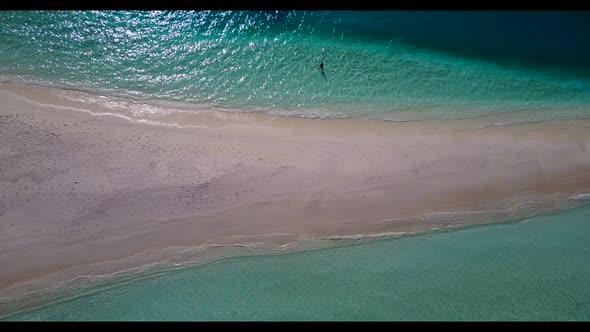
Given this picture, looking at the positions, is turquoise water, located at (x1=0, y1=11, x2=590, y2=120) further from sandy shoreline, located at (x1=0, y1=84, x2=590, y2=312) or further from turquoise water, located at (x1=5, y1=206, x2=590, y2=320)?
turquoise water, located at (x1=5, y1=206, x2=590, y2=320)

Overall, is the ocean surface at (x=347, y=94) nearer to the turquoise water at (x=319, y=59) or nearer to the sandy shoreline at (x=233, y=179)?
the turquoise water at (x=319, y=59)

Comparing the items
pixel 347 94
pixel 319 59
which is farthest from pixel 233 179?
pixel 319 59

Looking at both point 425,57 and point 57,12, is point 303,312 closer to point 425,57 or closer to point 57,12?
point 425,57

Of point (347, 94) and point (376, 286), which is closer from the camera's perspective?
point (376, 286)

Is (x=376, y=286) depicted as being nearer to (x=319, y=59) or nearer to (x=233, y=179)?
(x=233, y=179)

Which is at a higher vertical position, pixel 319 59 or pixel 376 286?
pixel 319 59

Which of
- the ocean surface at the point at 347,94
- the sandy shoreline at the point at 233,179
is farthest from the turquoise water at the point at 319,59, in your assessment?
the sandy shoreline at the point at 233,179
